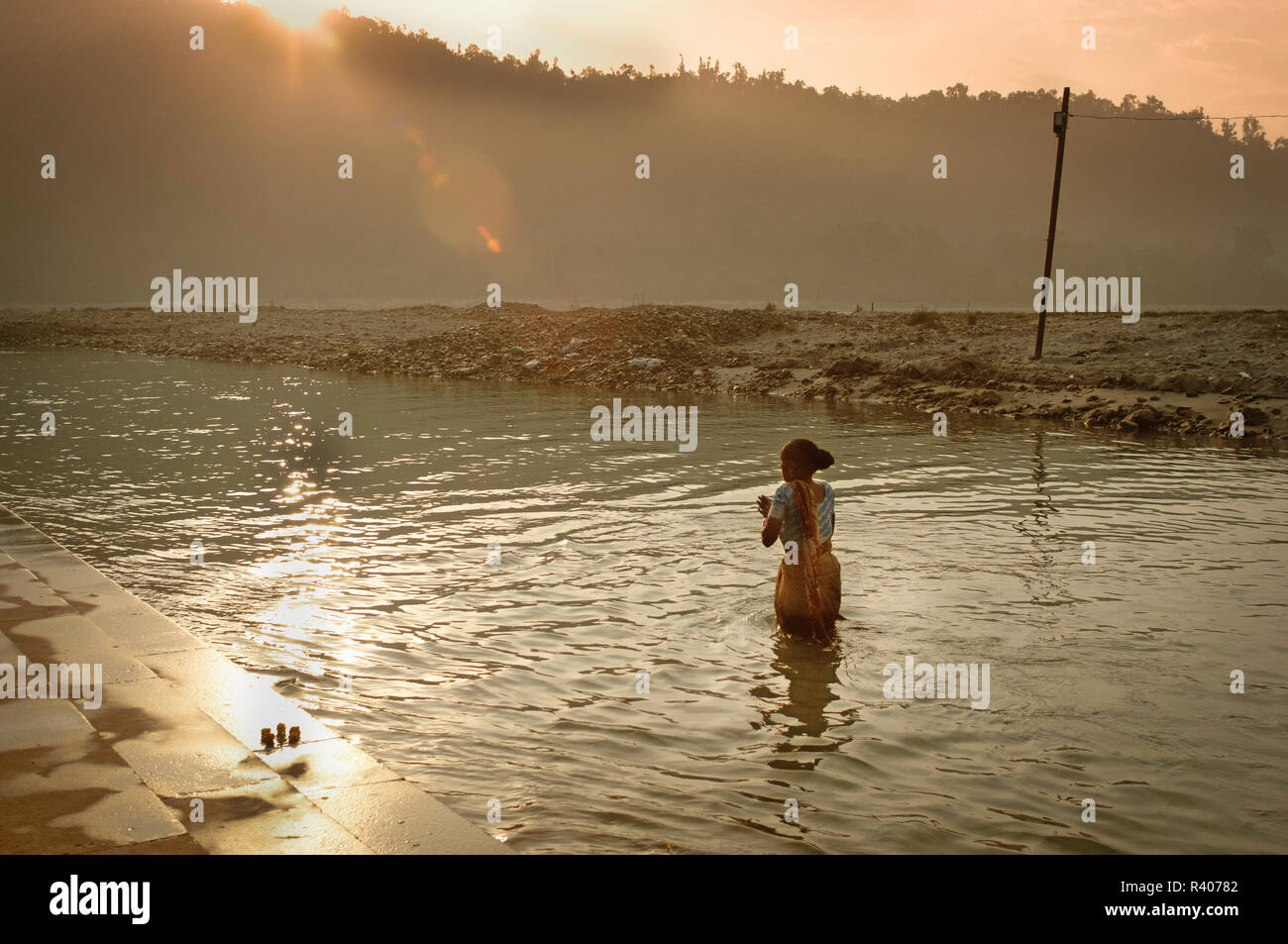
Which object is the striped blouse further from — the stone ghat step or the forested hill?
the forested hill

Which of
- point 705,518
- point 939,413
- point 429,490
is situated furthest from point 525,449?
point 939,413

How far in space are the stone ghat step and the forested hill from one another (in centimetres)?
6961

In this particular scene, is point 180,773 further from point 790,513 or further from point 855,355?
point 855,355

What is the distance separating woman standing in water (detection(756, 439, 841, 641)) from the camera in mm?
7199

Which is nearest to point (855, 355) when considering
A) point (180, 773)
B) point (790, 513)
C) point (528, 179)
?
point (790, 513)

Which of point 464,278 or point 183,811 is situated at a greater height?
point 464,278

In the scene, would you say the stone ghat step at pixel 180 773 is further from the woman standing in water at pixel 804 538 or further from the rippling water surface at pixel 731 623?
the woman standing in water at pixel 804 538

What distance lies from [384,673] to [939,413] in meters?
16.3

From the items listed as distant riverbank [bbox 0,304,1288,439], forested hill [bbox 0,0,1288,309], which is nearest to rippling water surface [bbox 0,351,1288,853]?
distant riverbank [bbox 0,304,1288,439]

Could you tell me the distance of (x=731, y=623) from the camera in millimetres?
7883

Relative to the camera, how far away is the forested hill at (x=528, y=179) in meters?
80.7

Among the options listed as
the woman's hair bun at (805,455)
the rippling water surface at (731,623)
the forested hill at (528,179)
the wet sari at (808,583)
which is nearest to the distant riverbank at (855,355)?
the rippling water surface at (731,623)
